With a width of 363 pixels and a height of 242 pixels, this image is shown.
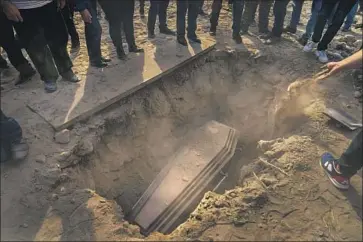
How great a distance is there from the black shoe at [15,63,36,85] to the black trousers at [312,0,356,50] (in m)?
4.06

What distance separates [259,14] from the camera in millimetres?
5391

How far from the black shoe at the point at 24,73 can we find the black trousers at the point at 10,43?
2cm

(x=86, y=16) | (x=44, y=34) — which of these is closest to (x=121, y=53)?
(x=86, y=16)

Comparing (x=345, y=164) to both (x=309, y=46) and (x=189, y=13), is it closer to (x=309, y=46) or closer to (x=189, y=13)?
(x=309, y=46)

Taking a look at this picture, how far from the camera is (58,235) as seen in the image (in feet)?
8.57

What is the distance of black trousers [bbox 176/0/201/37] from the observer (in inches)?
183

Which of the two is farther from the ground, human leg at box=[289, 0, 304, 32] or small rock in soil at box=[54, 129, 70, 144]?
human leg at box=[289, 0, 304, 32]

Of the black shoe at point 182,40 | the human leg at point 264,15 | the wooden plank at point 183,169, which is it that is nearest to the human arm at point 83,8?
the black shoe at point 182,40

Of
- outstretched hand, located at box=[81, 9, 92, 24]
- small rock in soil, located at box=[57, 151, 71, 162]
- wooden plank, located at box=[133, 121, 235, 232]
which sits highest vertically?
outstretched hand, located at box=[81, 9, 92, 24]

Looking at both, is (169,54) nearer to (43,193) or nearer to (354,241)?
(43,193)

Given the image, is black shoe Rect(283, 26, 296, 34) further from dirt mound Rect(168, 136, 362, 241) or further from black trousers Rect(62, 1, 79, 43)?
black trousers Rect(62, 1, 79, 43)

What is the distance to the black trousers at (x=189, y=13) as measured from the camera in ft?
15.2

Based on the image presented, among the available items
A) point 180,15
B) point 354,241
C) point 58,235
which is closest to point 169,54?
point 180,15

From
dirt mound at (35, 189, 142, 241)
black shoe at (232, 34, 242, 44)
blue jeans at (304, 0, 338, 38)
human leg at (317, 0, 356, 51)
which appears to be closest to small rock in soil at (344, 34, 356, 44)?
blue jeans at (304, 0, 338, 38)
